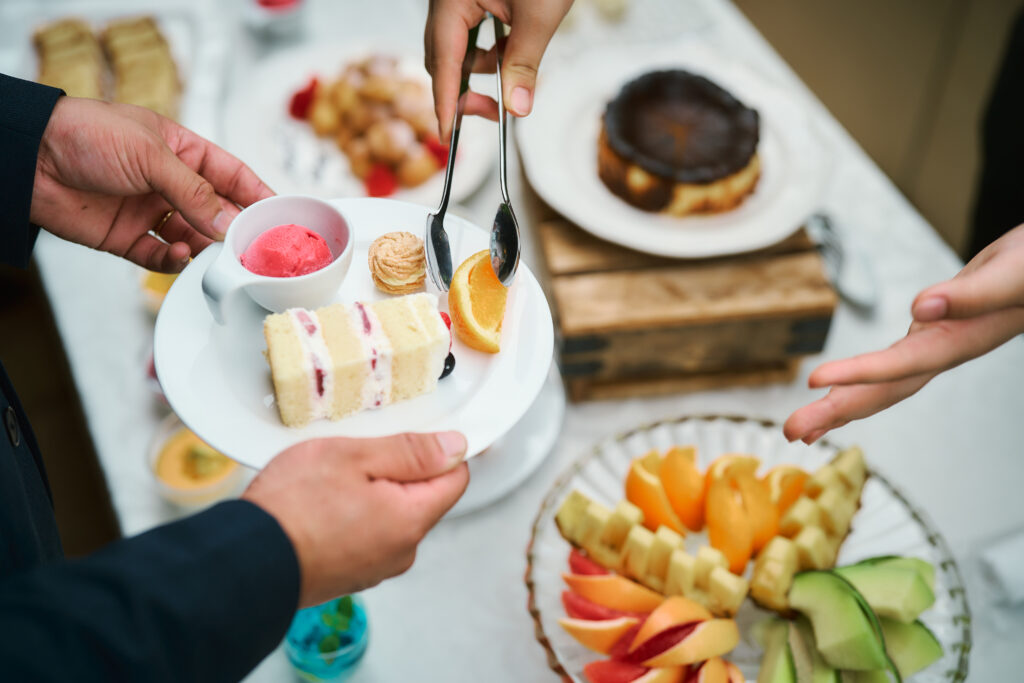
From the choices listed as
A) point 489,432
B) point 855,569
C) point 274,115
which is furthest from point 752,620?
point 274,115

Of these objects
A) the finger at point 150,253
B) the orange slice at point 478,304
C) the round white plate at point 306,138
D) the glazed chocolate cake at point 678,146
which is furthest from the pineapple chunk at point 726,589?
the round white plate at point 306,138

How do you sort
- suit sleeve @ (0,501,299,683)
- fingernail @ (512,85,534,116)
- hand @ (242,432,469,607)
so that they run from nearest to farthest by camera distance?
suit sleeve @ (0,501,299,683), hand @ (242,432,469,607), fingernail @ (512,85,534,116)

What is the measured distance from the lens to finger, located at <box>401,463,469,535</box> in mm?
784

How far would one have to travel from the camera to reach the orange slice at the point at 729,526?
1021 mm

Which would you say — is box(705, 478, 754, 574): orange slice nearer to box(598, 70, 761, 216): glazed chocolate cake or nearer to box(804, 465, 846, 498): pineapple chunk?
box(804, 465, 846, 498): pineapple chunk

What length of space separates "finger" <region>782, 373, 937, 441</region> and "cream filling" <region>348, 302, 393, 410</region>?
46 cm

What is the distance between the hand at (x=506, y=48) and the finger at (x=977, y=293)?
585 mm

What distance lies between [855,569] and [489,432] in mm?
548

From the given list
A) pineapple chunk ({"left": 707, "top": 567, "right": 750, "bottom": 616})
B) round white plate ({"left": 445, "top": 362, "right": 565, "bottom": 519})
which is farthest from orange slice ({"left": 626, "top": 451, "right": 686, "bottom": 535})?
→ round white plate ({"left": 445, "top": 362, "right": 565, "bottom": 519})

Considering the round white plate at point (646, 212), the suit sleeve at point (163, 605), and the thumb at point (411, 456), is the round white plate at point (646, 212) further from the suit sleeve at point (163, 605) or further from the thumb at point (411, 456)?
the suit sleeve at point (163, 605)

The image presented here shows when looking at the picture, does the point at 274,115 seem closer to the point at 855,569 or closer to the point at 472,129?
the point at 472,129

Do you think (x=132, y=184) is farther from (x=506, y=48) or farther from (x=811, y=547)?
(x=811, y=547)

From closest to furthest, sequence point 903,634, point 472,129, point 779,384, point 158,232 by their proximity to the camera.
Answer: point 903,634 → point 158,232 → point 779,384 → point 472,129

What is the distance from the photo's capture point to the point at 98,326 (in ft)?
5.01
